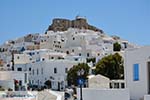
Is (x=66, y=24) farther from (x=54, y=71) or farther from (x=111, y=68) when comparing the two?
(x=111, y=68)

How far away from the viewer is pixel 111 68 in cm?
4666

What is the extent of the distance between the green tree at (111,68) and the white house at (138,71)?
Result: 71.5 feet

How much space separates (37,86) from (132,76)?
43273 millimetres

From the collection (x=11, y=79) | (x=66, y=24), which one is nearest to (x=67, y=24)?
(x=66, y=24)

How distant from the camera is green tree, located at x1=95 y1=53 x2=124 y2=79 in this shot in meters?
45.9

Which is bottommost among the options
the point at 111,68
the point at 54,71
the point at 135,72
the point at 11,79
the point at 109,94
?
the point at 109,94

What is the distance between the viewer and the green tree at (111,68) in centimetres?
4594

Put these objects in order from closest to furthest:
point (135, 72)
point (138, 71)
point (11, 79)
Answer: point (138, 71) → point (135, 72) → point (11, 79)

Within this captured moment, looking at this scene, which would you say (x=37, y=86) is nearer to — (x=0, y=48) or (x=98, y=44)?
(x=98, y=44)

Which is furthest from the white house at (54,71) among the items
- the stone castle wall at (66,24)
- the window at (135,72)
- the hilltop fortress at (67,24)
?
the stone castle wall at (66,24)

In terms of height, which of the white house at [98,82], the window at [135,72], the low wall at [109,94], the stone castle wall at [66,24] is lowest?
the low wall at [109,94]

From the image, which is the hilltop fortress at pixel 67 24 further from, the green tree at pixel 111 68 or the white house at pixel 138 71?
the white house at pixel 138 71

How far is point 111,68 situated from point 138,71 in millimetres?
24029

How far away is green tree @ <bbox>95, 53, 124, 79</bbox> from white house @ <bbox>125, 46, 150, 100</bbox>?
21797 millimetres
